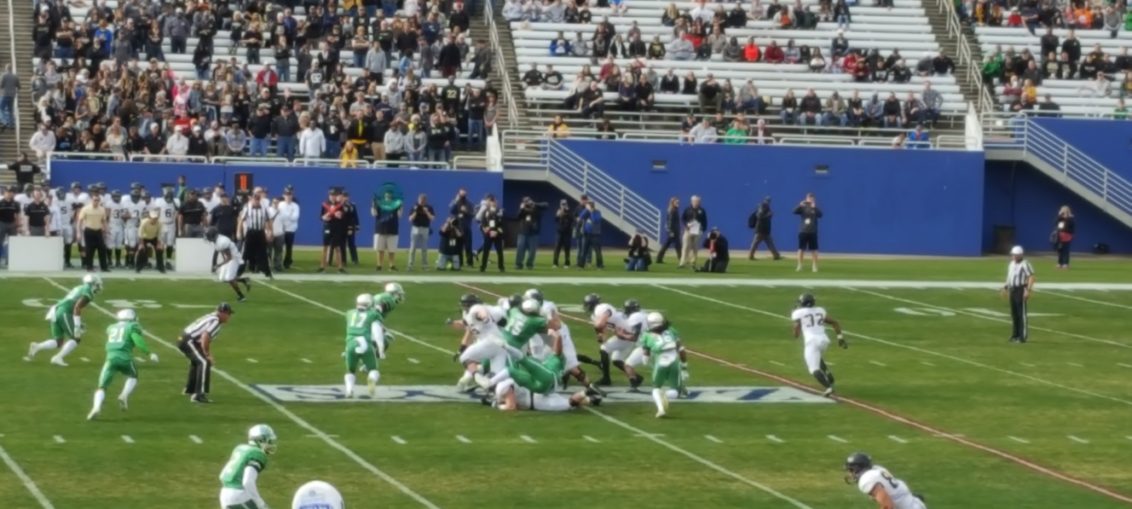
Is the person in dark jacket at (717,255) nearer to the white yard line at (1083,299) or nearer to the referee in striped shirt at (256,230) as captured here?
the white yard line at (1083,299)

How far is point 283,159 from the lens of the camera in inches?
1959

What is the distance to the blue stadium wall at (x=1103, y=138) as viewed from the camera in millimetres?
56000

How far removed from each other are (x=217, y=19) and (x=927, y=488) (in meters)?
33.6

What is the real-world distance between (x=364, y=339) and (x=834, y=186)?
28404 millimetres

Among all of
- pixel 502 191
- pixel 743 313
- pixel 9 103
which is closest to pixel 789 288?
pixel 743 313

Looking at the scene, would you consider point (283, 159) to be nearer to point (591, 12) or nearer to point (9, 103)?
point (9, 103)

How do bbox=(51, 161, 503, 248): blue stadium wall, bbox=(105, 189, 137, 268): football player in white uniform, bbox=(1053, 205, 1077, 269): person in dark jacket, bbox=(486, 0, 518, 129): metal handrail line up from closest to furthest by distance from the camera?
bbox=(105, 189, 137, 268): football player in white uniform → bbox=(51, 161, 503, 248): blue stadium wall → bbox=(1053, 205, 1077, 269): person in dark jacket → bbox=(486, 0, 518, 129): metal handrail

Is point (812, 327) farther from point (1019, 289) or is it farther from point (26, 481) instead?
point (26, 481)

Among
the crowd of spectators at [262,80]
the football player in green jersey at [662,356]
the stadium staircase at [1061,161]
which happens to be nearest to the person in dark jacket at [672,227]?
the crowd of spectators at [262,80]

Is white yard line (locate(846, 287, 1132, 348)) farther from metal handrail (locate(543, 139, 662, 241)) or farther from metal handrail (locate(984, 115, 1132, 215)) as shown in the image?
metal handrail (locate(984, 115, 1132, 215))

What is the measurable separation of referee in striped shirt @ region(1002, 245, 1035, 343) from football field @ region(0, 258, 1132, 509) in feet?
1.19

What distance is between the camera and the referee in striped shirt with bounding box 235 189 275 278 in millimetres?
40719

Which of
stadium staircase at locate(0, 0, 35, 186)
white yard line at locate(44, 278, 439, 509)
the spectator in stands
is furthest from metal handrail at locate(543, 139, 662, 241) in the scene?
white yard line at locate(44, 278, 439, 509)

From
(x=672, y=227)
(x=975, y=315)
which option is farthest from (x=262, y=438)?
(x=672, y=227)
